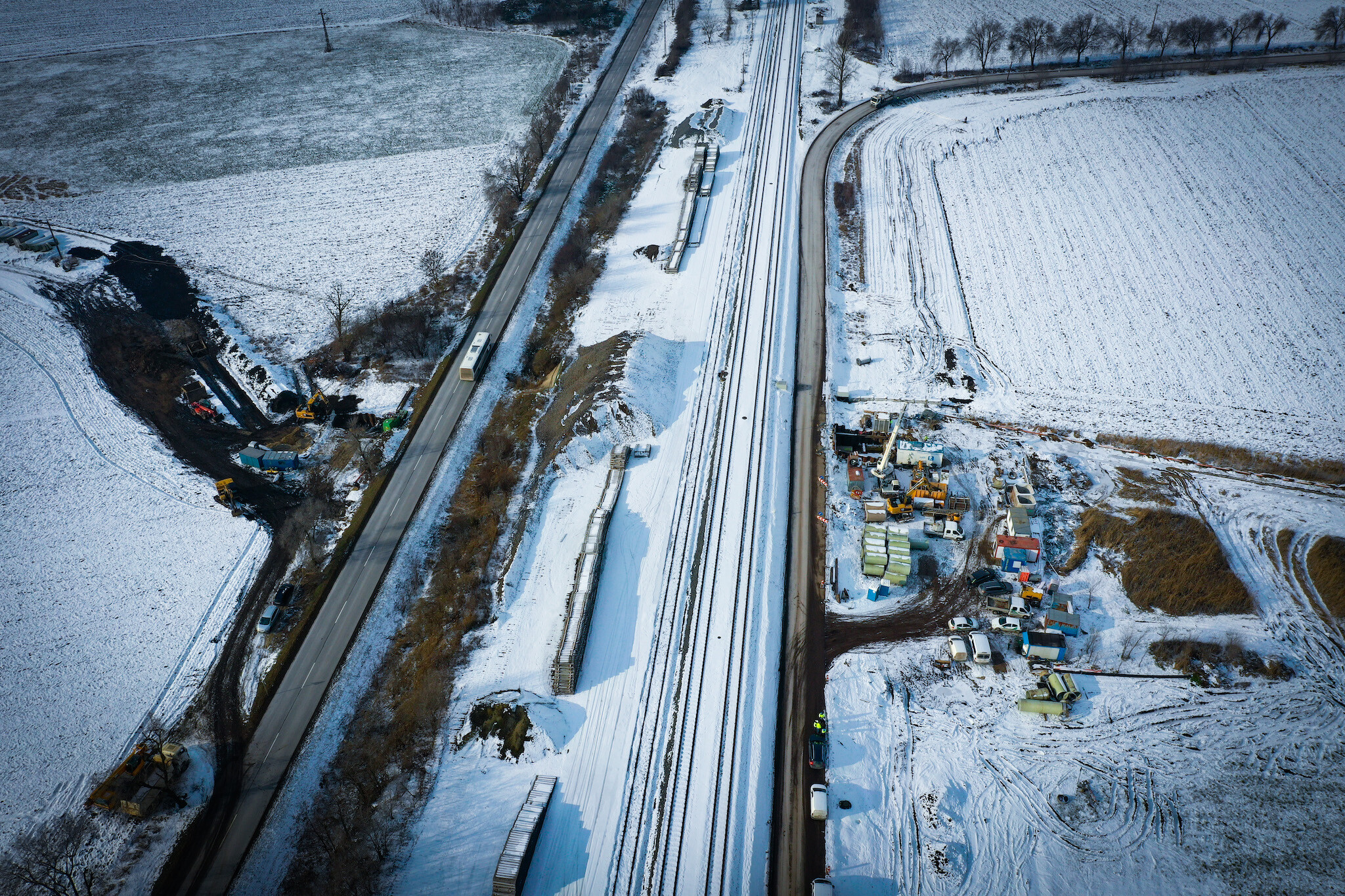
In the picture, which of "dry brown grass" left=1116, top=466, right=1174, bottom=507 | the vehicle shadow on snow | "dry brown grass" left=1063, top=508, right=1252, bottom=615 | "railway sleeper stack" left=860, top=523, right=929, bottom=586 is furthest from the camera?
"dry brown grass" left=1116, top=466, right=1174, bottom=507

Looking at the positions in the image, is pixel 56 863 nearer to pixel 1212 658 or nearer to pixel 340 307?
pixel 340 307

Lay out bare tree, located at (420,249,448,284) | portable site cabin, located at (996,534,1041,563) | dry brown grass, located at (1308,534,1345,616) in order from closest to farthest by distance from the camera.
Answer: dry brown grass, located at (1308,534,1345,616)
portable site cabin, located at (996,534,1041,563)
bare tree, located at (420,249,448,284)

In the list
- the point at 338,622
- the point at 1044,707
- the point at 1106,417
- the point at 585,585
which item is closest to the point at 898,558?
the point at 1044,707

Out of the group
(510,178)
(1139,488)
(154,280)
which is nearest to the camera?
(1139,488)

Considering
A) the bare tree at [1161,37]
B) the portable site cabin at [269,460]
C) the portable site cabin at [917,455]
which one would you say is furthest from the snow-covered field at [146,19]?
the portable site cabin at [917,455]

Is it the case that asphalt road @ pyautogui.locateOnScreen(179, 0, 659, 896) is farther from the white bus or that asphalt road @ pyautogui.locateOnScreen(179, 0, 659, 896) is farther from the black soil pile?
the black soil pile

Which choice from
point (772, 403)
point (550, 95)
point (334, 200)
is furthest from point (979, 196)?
point (334, 200)

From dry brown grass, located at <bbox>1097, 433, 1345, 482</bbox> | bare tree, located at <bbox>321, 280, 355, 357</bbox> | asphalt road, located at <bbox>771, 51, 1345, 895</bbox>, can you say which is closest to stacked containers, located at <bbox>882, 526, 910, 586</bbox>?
asphalt road, located at <bbox>771, 51, 1345, 895</bbox>

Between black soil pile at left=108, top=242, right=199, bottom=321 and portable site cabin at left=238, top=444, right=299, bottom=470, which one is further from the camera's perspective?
black soil pile at left=108, top=242, right=199, bottom=321
